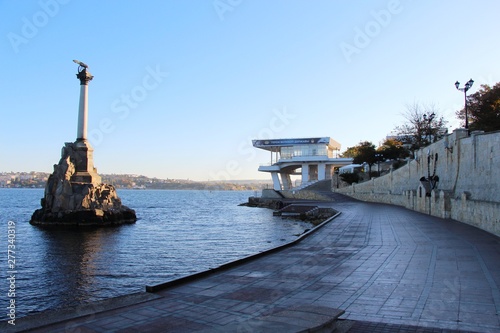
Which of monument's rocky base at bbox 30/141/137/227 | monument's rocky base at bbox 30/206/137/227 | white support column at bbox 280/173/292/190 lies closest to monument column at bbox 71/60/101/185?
monument's rocky base at bbox 30/141/137/227

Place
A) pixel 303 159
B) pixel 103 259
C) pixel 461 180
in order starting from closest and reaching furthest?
pixel 103 259, pixel 461 180, pixel 303 159

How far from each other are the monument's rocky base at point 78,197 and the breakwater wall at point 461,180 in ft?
84.6

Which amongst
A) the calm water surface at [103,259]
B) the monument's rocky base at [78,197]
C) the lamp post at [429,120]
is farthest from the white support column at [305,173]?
the calm water surface at [103,259]

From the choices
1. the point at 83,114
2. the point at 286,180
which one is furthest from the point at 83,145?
the point at 286,180

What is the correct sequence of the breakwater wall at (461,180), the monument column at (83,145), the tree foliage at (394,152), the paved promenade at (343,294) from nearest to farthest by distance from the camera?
the paved promenade at (343,294)
the breakwater wall at (461,180)
the monument column at (83,145)
the tree foliage at (394,152)

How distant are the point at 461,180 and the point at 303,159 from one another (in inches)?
2212

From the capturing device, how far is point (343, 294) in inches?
256

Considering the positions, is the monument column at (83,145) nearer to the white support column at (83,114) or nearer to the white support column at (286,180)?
the white support column at (83,114)

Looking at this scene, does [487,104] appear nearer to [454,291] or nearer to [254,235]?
[254,235]

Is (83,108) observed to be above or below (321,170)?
above

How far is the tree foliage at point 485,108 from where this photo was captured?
30.2 m

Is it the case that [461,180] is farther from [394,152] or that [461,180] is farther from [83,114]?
[83,114]

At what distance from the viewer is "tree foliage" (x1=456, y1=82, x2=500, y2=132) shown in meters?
30.2

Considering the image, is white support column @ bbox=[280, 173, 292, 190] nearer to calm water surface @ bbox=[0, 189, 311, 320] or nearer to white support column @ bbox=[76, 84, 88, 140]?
white support column @ bbox=[76, 84, 88, 140]
